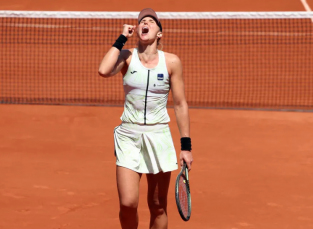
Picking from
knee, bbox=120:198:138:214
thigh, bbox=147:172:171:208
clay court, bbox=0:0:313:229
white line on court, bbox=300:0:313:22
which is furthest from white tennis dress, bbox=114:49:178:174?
white line on court, bbox=300:0:313:22

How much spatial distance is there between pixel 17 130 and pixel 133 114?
695 cm

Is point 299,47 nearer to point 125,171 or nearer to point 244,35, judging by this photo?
point 244,35

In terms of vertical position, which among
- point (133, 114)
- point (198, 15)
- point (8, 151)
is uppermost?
point (198, 15)

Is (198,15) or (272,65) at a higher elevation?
(198,15)

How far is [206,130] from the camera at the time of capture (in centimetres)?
1262

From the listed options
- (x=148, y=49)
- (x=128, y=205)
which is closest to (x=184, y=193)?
(x=128, y=205)

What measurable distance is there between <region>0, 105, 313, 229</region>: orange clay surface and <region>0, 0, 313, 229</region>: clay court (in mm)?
14

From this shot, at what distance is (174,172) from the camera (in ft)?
33.3

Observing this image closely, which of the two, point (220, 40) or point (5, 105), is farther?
point (220, 40)

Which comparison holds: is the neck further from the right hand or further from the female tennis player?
the right hand

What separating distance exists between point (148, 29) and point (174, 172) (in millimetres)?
4496

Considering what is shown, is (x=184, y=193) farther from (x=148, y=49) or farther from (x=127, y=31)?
(x=127, y=31)
